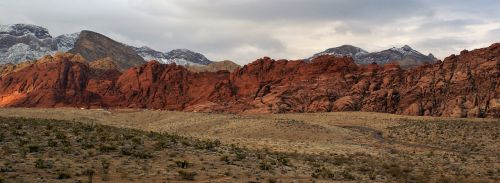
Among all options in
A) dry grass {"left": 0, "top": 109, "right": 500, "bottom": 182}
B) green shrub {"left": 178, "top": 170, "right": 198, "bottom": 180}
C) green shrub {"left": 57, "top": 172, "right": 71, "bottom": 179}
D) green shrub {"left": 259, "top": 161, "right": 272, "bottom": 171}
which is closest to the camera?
green shrub {"left": 57, "top": 172, "right": 71, "bottom": 179}

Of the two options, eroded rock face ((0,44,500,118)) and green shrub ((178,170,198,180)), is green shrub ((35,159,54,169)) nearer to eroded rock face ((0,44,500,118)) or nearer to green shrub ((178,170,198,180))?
green shrub ((178,170,198,180))

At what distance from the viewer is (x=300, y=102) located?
3708 inches

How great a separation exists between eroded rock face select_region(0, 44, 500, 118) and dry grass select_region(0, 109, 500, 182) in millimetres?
9304

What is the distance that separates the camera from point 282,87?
98.5 metres

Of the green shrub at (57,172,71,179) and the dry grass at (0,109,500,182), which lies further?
the dry grass at (0,109,500,182)

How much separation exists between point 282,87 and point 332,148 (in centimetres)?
5552

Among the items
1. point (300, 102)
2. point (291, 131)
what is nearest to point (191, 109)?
point (300, 102)

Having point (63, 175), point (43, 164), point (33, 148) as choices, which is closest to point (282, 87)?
Result: point (33, 148)

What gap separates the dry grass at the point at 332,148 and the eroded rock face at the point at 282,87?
9304mm

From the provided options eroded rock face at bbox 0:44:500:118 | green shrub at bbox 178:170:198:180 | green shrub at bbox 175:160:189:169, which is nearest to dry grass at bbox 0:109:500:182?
green shrub at bbox 178:170:198:180

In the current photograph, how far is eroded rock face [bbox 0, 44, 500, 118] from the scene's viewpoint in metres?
86.3

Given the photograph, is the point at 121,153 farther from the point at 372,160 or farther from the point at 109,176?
the point at 372,160

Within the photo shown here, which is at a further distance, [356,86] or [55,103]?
[55,103]

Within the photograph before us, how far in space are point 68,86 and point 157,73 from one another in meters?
20.2
